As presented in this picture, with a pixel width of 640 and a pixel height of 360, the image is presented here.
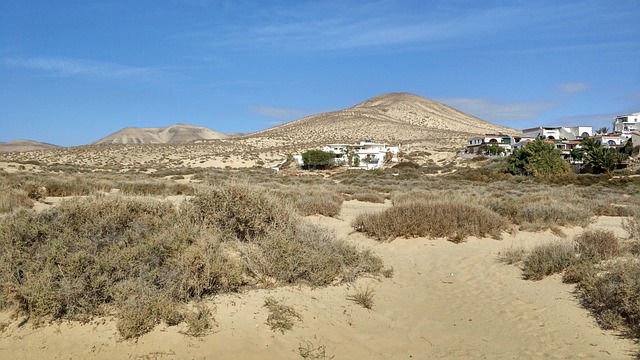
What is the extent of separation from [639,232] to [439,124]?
5610 inches

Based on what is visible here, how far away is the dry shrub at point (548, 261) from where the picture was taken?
7.22 meters

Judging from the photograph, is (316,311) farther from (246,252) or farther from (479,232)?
(479,232)

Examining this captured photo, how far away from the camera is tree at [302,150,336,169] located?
5806 centimetres

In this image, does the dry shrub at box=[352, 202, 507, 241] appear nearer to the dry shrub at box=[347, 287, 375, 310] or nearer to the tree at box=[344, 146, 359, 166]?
the dry shrub at box=[347, 287, 375, 310]

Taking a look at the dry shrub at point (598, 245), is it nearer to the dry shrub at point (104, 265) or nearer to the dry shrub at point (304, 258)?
the dry shrub at point (304, 258)

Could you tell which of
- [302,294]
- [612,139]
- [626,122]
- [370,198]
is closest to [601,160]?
[612,139]

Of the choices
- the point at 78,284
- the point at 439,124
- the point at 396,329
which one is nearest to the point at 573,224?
the point at 396,329

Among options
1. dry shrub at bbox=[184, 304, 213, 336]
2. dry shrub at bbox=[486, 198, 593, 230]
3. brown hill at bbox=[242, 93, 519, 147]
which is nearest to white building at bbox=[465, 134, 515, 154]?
brown hill at bbox=[242, 93, 519, 147]

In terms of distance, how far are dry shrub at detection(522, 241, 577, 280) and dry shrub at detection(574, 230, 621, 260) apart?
22 cm

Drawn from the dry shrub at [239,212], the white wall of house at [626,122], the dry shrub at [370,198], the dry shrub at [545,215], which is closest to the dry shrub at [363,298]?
the dry shrub at [239,212]

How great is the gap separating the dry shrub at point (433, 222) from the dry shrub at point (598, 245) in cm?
228

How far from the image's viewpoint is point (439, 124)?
480ft

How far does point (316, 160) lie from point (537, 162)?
1018 inches

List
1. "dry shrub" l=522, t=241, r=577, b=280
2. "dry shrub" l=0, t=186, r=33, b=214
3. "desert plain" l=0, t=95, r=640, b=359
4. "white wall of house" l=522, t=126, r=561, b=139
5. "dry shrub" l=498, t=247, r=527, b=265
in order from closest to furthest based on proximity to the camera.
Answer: "desert plain" l=0, t=95, r=640, b=359, "dry shrub" l=522, t=241, r=577, b=280, "dry shrub" l=498, t=247, r=527, b=265, "dry shrub" l=0, t=186, r=33, b=214, "white wall of house" l=522, t=126, r=561, b=139
